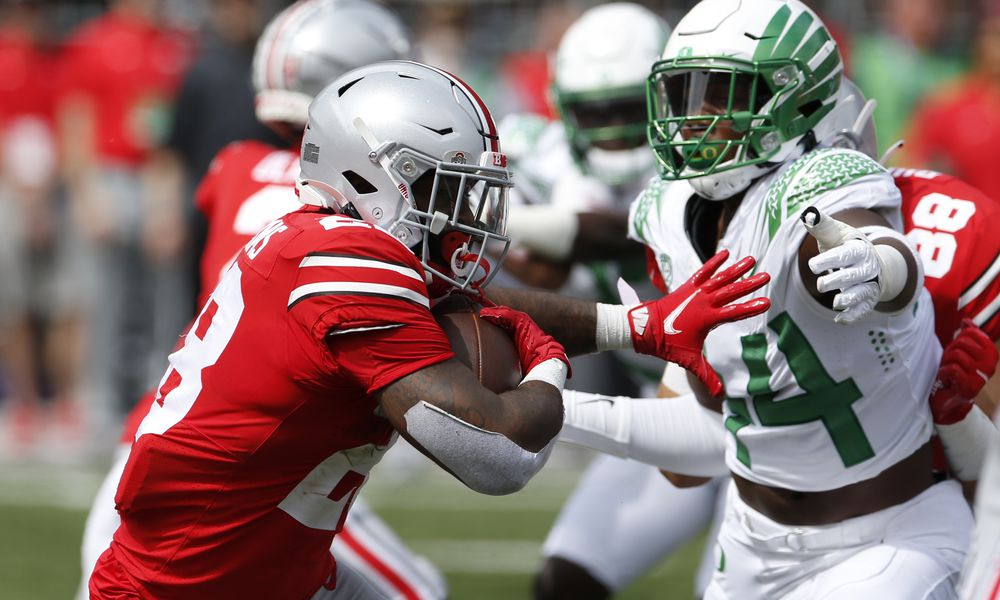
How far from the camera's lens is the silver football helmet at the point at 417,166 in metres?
2.74

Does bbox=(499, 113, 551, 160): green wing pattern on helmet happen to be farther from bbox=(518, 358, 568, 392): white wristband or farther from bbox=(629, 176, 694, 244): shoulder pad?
bbox=(518, 358, 568, 392): white wristband

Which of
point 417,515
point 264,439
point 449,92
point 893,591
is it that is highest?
point 449,92

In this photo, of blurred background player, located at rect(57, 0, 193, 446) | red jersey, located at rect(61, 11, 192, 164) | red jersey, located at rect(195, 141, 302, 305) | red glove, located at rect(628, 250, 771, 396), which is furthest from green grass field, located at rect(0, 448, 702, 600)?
red glove, located at rect(628, 250, 771, 396)

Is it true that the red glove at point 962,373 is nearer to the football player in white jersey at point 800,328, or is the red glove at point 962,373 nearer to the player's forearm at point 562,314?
the football player in white jersey at point 800,328

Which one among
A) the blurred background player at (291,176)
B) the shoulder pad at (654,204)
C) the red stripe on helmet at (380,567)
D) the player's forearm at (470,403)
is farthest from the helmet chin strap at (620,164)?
the player's forearm at (470,403)

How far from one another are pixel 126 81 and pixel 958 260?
6.29 meters

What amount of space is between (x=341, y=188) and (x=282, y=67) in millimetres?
1654

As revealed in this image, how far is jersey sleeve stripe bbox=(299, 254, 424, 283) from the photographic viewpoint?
2518 mm

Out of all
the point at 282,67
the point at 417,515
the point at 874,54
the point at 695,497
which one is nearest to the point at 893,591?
the point at 695,497

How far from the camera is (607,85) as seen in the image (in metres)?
4.90

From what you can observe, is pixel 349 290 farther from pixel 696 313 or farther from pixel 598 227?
pixel 598 227

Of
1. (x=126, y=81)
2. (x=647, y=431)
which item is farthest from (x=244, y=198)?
(x=126, y=81)

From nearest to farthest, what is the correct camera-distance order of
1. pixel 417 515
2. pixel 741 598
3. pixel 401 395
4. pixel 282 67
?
pixel 401 395
pixel 741 598
pixel 282 67
pixel 417 515

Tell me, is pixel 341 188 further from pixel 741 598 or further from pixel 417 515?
pixel 417 515
